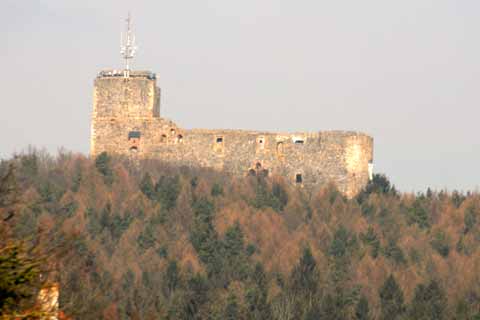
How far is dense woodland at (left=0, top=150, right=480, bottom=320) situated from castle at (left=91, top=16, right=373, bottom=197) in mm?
954

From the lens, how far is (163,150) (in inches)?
2464

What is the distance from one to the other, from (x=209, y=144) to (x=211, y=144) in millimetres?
79

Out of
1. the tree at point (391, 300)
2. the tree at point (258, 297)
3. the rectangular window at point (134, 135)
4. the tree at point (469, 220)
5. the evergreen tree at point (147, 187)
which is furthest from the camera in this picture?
the tree at point (469, 220)

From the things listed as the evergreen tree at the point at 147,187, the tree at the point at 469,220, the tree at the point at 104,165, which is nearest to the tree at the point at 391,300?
the tree at the point at 469,220

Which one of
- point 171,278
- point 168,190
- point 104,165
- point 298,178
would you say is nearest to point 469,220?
point 298,178

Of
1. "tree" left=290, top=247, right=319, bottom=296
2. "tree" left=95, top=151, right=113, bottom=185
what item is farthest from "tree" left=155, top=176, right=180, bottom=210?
"tree" left=290, top=247, right=319, bottom=296

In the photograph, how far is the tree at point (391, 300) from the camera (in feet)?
217

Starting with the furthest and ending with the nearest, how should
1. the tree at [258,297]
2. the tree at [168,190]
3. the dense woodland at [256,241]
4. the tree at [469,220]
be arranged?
the tree at [469,220] < the tree at [168,190] < the dense woodland at [256,241] < the tree at [258,297]

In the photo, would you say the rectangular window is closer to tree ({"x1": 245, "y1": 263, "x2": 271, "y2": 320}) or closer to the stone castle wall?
the stone castle wall

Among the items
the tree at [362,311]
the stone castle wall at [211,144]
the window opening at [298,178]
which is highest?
the stone castle wall at [211,144]

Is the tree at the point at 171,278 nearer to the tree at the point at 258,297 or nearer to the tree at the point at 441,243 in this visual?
the tree at the point at 258,297

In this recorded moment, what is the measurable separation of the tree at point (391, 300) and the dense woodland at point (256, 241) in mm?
73

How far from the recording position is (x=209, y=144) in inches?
2470

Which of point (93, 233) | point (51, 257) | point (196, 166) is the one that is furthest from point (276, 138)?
point (51, 257)
